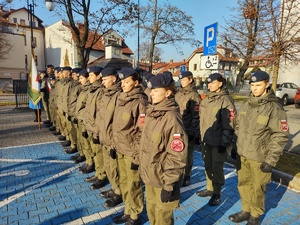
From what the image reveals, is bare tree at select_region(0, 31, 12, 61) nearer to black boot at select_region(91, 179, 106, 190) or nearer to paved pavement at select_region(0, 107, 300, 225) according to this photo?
paved pavement at select_region(0, 107, 300, 225)

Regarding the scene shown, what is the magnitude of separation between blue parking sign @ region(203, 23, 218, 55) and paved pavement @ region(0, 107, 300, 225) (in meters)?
2.82

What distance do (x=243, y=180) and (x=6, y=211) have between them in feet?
12.0

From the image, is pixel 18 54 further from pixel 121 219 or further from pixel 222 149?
pixel 222 149

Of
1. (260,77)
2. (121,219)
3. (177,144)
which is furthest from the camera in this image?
(121,219)

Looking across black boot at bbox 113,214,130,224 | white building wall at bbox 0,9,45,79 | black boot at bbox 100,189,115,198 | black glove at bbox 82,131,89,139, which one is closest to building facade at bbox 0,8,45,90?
white building wall at bbox 0,9,45,79

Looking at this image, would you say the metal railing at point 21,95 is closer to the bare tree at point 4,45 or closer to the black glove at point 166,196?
the black glove at point 166,196

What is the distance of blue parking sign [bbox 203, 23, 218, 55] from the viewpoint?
5.18 m

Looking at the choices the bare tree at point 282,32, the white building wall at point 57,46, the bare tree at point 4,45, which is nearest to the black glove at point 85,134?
the bare tree at point 282,32

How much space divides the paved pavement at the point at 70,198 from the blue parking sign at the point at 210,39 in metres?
2.82

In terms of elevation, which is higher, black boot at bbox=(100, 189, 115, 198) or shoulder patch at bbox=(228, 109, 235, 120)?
shoulder patch at bbox=(228, 109, 235, 120)

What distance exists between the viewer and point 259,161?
2.97 m

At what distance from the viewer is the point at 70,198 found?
380cm

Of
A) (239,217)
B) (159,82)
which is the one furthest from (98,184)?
(159,82)

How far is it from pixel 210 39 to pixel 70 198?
4589mm
